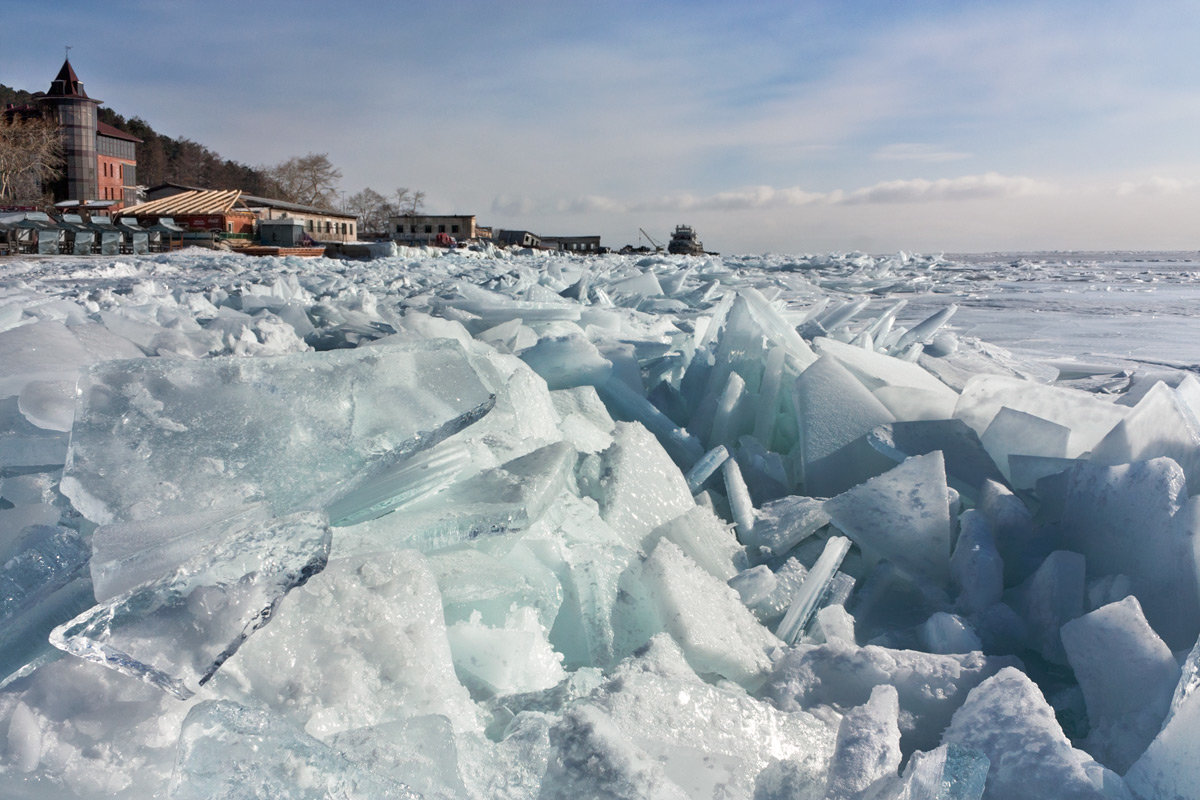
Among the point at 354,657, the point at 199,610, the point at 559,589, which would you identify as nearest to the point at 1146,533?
the point at 559,589

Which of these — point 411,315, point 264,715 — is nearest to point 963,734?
point 264,715

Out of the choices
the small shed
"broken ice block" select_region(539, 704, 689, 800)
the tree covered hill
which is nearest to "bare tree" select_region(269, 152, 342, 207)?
the tree covered hill

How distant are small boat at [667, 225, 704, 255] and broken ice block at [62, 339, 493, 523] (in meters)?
40.8

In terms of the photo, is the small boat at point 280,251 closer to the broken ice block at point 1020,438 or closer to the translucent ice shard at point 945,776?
the broken ice block at point 1020,438

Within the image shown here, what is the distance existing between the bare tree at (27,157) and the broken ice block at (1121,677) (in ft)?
106

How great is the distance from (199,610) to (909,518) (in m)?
1.10

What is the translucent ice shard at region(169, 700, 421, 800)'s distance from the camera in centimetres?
61

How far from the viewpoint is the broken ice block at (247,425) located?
0.92 m

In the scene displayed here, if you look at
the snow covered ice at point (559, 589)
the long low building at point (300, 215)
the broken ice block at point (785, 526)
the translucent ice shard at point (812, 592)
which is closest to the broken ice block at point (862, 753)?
the snow covered ice at point (559, 589)

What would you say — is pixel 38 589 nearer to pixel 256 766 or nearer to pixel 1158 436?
pixel 256 766

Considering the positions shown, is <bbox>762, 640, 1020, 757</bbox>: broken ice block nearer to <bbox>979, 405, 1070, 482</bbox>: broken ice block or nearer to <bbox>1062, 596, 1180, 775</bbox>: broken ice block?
<bbox>1062, 596, 1180, 775</bbox>: broken ice block

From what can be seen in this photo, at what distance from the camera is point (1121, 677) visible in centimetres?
92

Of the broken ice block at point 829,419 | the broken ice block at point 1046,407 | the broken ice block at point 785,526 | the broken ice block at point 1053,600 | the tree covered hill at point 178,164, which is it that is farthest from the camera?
the tree covered hill at point 178,164

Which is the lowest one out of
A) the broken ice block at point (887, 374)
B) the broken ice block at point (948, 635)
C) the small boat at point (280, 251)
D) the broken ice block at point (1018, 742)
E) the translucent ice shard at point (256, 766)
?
the broken ice block at point (948, 635)
